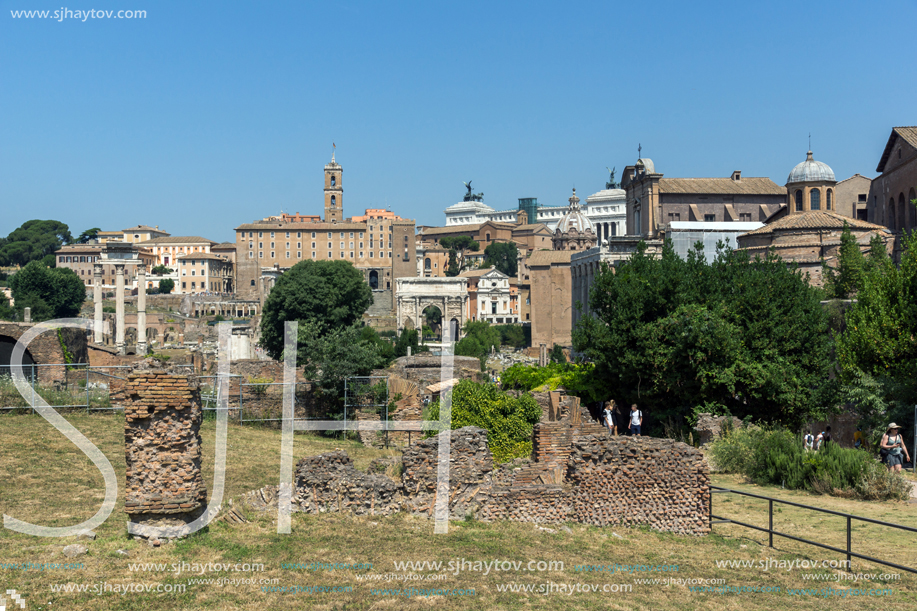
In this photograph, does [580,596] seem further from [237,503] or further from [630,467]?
[237,503]

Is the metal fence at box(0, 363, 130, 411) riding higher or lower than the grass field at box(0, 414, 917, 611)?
higher

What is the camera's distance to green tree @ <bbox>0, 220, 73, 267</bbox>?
119062mm

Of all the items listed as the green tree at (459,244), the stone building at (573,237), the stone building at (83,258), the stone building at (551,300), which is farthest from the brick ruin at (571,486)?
the green tree at (459,244)

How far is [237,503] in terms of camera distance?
963 cm

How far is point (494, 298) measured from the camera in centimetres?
10531

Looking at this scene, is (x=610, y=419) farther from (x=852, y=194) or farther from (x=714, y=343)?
(x=852, y=194)

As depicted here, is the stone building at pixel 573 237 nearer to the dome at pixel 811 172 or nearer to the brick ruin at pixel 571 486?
the dome at pixel 811 172

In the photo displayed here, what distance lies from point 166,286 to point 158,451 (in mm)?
107317

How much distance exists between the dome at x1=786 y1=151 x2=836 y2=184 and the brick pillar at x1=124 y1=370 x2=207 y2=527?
148ft

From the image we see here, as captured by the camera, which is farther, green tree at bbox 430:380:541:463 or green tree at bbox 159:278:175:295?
green tree at bbox 159:278:175:295

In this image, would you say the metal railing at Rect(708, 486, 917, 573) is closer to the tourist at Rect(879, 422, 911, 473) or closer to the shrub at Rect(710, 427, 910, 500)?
the shrub at Rect(710, 427, 910, 500)

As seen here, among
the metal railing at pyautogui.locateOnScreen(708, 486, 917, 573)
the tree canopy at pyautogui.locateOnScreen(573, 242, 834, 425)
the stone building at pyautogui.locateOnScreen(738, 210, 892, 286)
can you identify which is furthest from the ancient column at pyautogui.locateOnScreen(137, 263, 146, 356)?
the metal railing at pyautogui.locateOnScreen(708, 486, 917, 573)

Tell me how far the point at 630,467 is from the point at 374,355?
12.0 m

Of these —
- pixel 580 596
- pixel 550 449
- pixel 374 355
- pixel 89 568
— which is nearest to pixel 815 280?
pixel 374 355
